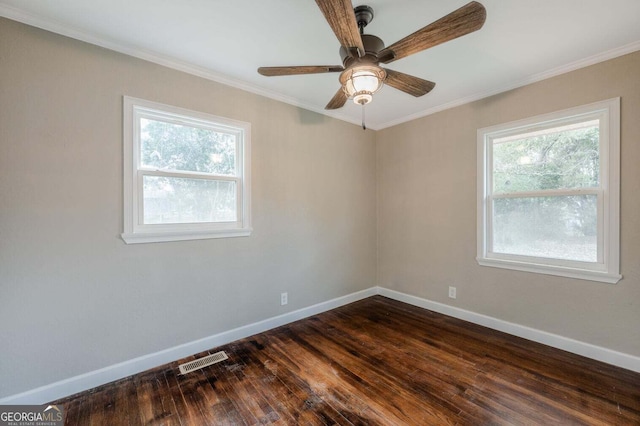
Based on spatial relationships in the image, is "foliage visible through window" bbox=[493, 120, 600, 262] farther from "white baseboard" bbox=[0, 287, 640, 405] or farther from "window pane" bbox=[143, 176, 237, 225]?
"window pane" bbox=[143, 176, 237, 225]

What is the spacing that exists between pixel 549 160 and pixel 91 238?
406 cm

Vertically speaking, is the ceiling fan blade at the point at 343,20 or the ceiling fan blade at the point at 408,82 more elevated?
the ceiling fan blade at the point at 343,20

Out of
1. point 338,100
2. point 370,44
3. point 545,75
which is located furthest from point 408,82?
point 545,75

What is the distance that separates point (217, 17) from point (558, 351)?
3.92 meters

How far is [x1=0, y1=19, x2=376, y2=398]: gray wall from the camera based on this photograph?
5.74 ft

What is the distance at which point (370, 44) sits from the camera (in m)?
1.67

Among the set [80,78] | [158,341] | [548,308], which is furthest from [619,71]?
[158,341]

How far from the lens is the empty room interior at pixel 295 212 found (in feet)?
5.70

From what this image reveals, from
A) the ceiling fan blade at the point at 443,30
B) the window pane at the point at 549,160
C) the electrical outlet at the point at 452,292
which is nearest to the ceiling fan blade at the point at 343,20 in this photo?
the ceiling fan blade at the point at 443,30

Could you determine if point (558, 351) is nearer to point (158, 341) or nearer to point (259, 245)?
point (259, 245)

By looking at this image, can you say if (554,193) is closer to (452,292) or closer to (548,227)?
(548,227)

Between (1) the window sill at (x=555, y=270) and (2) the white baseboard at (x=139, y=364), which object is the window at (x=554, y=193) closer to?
(1) the window sill at (x=555, y=270)

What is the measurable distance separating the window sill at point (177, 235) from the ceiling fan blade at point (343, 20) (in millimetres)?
1920

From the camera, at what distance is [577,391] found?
189 centimetres
